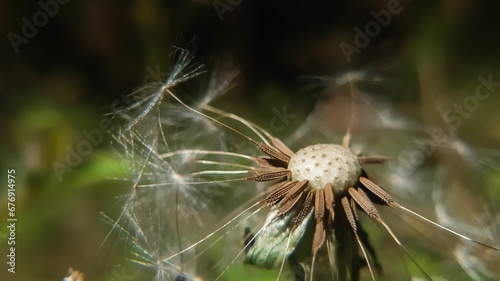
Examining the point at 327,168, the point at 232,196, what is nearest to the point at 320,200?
the point at 327,168

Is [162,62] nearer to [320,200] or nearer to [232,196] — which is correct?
[232,196]

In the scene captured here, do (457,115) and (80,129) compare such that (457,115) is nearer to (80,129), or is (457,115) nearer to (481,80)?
(481,80)

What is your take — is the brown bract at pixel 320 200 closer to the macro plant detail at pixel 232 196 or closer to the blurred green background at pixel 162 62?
the macro plant detail at pixel 232 196

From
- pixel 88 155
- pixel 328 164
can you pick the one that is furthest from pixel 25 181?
pixel 328 164

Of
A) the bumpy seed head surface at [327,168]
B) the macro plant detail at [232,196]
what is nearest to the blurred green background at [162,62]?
the macro plant detail at [232,196]

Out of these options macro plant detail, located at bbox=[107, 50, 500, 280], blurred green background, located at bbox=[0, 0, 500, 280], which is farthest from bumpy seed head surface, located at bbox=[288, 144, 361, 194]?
blurred green background, located at bbox=[0, 0, 500, 280]

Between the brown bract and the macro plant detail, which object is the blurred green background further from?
the brown bract
